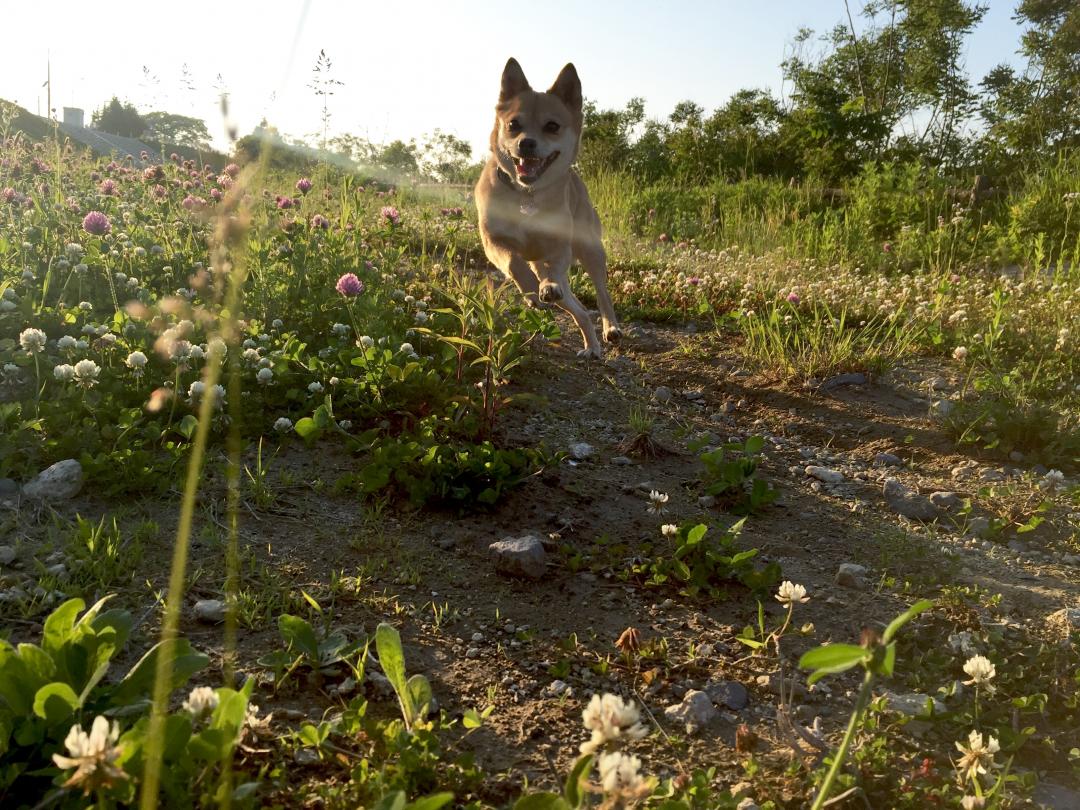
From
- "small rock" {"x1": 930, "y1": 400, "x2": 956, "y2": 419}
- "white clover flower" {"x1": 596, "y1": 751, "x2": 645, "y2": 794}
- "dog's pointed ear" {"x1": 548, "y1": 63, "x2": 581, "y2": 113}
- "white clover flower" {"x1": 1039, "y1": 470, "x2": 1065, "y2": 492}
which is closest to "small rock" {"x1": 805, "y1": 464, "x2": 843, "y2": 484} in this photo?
"white clover flower" {"x1": 1039, "y1": 470, "x2": 1065, "y2": 492}

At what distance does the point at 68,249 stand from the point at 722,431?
142 inches

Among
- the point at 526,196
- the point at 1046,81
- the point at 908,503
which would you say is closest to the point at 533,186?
the point at 526,196

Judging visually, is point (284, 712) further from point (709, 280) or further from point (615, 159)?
point (615, 159)

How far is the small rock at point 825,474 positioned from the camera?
11.4 ft

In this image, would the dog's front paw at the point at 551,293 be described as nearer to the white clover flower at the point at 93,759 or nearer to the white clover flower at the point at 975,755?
the white clover flower at the point at 975,755

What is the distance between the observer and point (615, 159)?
17391 millimetres

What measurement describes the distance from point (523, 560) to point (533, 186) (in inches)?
143

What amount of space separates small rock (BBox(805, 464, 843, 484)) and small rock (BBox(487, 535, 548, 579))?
159 cm

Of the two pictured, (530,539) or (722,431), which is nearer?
(530,539)

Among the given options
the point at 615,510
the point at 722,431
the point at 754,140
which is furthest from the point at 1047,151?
the point at 615,510

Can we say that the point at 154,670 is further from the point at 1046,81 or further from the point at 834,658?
the point at 1046,81

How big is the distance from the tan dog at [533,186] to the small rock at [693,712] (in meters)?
3.37

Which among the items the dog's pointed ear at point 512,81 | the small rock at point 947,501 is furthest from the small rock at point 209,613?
the dog's pointed ear at point 512,81

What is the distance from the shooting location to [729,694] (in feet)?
6.47
